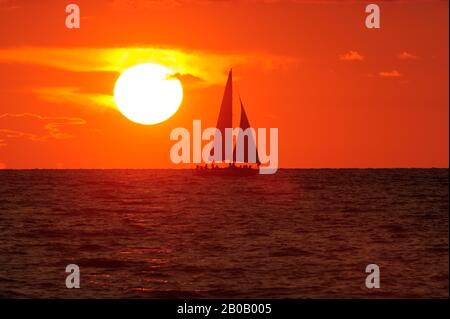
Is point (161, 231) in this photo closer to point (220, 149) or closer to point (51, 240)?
point (51, 240)

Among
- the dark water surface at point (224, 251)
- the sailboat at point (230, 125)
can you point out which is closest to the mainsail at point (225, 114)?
the sailboat at point (230, 125)

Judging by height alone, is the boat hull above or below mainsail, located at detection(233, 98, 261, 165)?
below

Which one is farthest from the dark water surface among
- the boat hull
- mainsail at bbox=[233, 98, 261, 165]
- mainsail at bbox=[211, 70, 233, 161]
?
the boat hull

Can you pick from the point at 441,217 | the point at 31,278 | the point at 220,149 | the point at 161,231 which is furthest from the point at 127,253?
the point at 220,149

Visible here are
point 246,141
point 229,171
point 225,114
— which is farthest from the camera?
point 229,171

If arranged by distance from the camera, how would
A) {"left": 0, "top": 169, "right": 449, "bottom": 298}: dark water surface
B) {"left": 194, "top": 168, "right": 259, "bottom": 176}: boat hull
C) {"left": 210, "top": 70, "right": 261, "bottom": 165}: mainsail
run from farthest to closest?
{"left": 194, "top": 168, "right": 259, "bottom": 176}: boat hull → {"left": 210, "top": 70, "right": 261, "bottom": 165}: mainsail → {"left": 0, "top": 169, "right": 449, "bottom": 298}: dark water surface

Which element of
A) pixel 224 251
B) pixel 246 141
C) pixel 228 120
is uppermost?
pixel 228 120

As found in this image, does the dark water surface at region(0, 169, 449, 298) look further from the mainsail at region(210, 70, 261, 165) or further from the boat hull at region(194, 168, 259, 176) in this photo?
the boat hull at region(194, 168, 259, 176)

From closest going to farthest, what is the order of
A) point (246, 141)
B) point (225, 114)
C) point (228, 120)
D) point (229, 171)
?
point (228, 120) < point (225, 114) < point (246, 141) < point (229, 171)

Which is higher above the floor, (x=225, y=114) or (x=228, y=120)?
(x=225, y=114)

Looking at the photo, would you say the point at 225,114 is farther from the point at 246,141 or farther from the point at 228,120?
the point at 246,141

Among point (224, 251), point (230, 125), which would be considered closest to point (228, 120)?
point (230, 125)

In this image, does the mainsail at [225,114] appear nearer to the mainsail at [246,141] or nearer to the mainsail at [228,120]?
the mainsail at [228,120]

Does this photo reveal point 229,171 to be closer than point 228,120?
No
